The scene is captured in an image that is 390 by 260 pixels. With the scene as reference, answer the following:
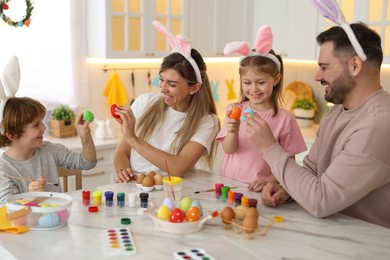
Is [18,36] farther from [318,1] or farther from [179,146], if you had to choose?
[318,1]

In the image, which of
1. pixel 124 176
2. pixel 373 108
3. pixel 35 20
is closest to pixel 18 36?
pixel 35 20

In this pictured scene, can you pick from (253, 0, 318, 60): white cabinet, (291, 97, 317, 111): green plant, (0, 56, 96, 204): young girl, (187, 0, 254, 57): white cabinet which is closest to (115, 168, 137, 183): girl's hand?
(0, 56, 96, 204): young girl

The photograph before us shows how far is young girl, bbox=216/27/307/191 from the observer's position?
2.40 meters

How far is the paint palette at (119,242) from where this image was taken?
A: 1.46 metres

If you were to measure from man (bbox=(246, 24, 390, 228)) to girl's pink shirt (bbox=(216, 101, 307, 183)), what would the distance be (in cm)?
37

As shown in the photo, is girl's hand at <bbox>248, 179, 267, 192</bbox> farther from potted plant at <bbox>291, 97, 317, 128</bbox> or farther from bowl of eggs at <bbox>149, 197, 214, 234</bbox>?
potted plant at <bbox>291, 97, 317, 128</bbox>

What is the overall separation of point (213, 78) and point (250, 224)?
11.7 feet

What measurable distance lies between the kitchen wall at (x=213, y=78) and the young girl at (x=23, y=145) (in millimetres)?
1918

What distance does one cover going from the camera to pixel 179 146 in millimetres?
2465

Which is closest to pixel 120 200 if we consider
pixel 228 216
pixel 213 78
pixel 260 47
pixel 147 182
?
pixel 147 182

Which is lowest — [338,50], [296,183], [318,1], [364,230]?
[364,230]

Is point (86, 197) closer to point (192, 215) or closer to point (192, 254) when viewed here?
point (192, 215)

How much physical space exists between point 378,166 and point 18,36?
288cm

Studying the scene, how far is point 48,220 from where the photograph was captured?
1.61m
